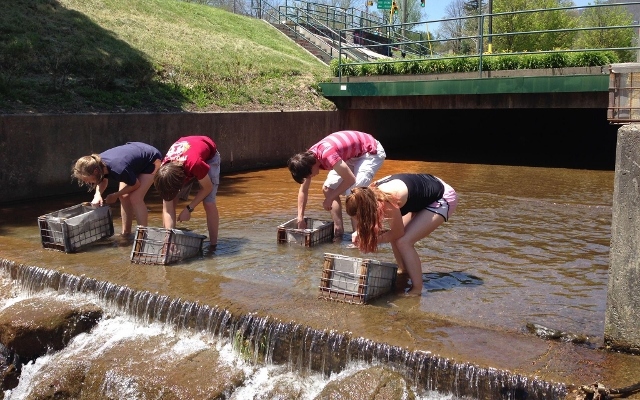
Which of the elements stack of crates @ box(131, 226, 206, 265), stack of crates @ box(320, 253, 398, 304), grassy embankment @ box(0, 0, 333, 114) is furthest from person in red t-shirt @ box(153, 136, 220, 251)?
grassy embankment @ box(0, 0, 333, 114)

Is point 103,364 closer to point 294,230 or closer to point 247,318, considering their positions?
point 247,318

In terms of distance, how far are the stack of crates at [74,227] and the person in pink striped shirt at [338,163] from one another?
7.59ft

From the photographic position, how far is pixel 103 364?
20.1ft

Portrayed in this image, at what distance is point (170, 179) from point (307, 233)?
6.21ft

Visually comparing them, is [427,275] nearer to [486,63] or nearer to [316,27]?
[486,63]

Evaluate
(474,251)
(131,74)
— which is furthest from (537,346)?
(131,74)

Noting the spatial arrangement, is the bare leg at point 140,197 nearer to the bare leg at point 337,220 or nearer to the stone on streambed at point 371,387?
the bare leg at point 337,220

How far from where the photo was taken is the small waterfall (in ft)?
15.9

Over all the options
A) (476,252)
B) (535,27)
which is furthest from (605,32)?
(476,252)

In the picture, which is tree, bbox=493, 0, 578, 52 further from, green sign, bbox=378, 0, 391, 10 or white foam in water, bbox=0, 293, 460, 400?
white foam in water, bbox=0, 293, 460, 400

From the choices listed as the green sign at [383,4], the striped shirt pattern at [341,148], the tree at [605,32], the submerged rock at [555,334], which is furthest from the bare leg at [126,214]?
the green sign at [383,4]

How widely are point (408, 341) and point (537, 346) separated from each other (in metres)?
0.91

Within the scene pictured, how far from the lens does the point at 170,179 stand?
7055 mm

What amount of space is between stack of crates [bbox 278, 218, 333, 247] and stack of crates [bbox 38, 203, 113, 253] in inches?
81.4
